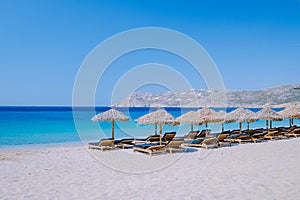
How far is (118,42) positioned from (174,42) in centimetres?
222

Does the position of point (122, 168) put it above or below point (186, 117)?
below

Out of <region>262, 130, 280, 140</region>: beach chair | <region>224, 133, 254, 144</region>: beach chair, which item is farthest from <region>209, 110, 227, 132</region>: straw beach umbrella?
<region>262, 130, 280, 140</region>: beach chair

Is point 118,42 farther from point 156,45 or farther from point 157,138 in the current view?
point 157,138

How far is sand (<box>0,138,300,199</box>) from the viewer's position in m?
4.54

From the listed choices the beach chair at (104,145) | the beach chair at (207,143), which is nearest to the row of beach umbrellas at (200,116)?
the beach chair at (207,143)

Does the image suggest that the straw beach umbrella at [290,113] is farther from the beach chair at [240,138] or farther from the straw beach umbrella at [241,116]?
the beach chair at [240,138]

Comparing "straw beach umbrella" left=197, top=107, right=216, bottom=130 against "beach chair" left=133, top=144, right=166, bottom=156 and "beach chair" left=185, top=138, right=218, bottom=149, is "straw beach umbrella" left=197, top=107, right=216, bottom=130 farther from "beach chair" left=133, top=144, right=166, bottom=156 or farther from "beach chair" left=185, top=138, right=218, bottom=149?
"beach chair" left=133, top=144, right=166, bottom=156

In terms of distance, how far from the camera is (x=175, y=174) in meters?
6.02

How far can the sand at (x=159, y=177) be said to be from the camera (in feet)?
14.9

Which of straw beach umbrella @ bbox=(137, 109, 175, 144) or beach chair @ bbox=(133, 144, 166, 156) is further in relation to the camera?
straw beach umbrella @ bbox=(137, 109, 175, 144)

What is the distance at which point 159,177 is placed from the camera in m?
5.77

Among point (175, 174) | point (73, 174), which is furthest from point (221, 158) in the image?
point (73, 174)

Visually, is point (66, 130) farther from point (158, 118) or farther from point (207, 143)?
point (207, 143)

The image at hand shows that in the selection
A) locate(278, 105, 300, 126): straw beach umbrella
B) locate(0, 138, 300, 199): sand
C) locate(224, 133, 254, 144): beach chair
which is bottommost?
locate(0, 138, 300, 199): sand
